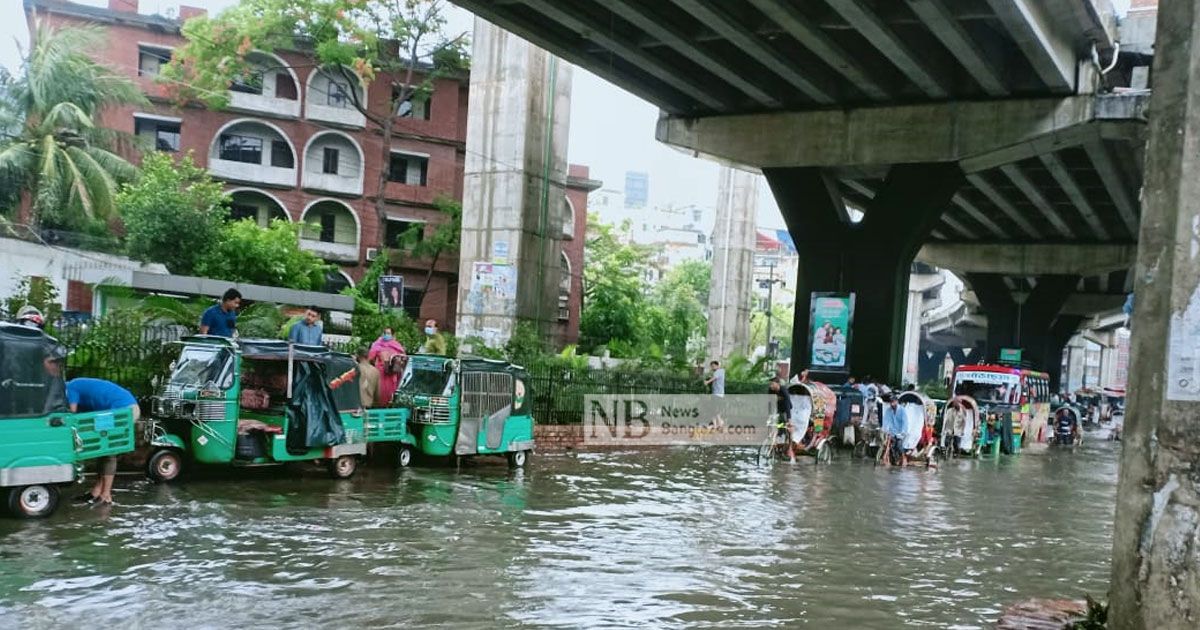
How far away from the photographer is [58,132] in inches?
1470

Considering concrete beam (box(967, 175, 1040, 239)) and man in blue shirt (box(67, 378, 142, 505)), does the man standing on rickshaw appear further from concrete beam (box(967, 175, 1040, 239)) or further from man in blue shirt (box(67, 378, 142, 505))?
concrete beam (box(967, 175, 1040, 239))

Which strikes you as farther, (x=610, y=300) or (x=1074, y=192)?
(x=610, y=300)

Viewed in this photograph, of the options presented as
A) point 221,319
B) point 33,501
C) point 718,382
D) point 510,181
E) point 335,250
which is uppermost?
point 510,181

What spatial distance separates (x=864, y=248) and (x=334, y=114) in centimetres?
2511

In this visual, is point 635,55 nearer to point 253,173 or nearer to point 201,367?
point 201,367

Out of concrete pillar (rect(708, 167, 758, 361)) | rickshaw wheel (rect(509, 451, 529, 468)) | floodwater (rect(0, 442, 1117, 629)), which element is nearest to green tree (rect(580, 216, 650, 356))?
concrete pillar (rect(708, 167, 758, 361))

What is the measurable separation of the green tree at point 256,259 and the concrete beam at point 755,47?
2075 cm

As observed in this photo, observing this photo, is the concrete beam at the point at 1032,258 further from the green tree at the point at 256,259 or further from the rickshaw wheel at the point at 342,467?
the rickshaw wheel at the point at 342,467

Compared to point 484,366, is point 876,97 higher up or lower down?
higher up

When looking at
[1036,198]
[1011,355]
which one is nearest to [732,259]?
[1036,198]

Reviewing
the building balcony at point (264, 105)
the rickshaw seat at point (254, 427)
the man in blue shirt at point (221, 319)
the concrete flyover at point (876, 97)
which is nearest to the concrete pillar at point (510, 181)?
the concrete flyover at point (876, 97)

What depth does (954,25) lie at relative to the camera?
19.9 m

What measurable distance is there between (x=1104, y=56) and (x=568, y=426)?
15518 mm

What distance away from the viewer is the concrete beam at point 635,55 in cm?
2103
